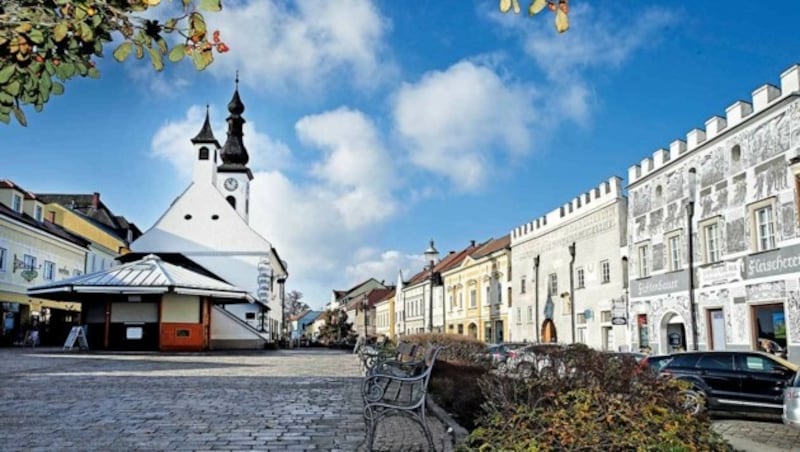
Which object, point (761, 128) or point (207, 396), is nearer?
point (207, 396)

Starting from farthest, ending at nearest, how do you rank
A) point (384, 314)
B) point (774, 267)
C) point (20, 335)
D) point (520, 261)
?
point (384, 314), point (520, 261), point (20, 335), point (774, 267)

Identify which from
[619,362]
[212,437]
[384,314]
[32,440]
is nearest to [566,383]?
[619,362]

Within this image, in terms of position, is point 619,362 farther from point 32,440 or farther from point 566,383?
point 32,440

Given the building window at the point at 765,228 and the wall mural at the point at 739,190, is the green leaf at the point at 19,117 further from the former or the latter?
the wall mural at the point at 739,190

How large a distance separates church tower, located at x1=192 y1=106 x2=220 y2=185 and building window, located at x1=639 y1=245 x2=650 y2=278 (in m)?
28.4

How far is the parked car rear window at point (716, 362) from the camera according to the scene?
46.4 ft

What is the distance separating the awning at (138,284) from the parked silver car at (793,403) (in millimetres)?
Result: 24218

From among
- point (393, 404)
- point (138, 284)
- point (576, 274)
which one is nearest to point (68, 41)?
point (393, 404)

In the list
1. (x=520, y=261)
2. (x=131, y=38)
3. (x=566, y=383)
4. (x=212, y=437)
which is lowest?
(x=212, y=437)

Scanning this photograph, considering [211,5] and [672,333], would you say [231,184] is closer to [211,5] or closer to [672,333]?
[672,333]

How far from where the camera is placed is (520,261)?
4512cm

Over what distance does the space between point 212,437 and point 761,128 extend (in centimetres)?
2129

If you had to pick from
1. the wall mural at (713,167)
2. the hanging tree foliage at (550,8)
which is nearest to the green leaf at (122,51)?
the hanging tree foliage at (550,8)

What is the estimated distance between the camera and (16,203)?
38938mm
